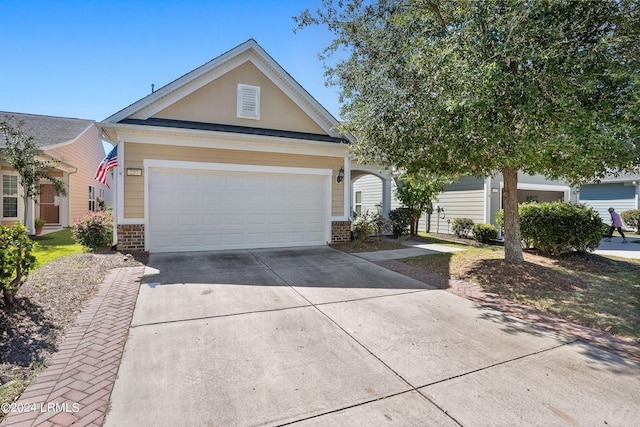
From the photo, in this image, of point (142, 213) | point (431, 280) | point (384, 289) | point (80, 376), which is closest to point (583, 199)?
point (431, 280)

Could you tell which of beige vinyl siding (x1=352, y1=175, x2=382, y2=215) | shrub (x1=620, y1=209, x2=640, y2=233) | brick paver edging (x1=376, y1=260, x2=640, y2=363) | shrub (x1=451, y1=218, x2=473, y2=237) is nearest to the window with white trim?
beige vinyl siding (x1=352, y1=175, x2=382, y2=215)

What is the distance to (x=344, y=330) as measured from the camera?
407 cm

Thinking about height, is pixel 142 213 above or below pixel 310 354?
above

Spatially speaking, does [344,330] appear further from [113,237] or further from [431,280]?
[113,237]

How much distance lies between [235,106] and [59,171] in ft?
35.5

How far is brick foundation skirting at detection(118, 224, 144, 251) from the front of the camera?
335 inches

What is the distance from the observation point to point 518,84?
4789mm

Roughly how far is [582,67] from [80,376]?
293 inches

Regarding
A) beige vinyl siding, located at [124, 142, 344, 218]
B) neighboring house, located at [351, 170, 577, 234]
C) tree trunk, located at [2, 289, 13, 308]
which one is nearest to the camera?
tree trunk, located at [2, 289, 13, 308]

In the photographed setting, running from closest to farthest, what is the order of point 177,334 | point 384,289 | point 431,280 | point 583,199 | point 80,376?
point 80,376 → point 177,334 → point 384,289 → point 431,280 → point 583,199

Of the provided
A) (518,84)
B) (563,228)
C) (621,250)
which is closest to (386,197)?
(563,228)

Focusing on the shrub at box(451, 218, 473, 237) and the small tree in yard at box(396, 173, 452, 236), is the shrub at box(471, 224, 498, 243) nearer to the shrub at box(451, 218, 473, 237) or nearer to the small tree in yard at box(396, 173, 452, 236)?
the shrub at box(451, 218, 473, 237)

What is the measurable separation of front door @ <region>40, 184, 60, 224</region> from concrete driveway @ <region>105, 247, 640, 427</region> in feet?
49.1

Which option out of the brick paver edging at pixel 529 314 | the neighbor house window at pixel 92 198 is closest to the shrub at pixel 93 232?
the brick paver edging at pixel 529 314
